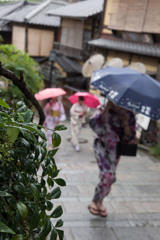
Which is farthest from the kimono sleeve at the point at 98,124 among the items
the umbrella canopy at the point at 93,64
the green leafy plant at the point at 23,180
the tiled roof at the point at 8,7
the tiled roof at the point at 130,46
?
the tiled roof at the point at 8,7

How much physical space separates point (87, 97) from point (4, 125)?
663cm

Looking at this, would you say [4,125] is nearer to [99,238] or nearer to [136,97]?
[136,97]

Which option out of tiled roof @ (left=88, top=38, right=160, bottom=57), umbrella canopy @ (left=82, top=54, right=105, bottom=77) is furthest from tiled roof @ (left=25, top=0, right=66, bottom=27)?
umbrella canopy @ (left=82, top=54, right=105, bottom=77)

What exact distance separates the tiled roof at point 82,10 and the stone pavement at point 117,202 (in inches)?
427

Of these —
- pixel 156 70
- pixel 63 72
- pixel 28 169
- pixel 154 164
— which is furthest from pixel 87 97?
pixel 63 72

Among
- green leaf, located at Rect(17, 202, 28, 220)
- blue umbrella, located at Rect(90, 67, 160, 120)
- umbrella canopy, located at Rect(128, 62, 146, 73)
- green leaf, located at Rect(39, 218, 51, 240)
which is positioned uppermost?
green leaf, located at Rect(17, 202, 28, 220)

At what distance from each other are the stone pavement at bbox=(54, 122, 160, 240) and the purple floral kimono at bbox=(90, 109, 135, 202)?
518 mm

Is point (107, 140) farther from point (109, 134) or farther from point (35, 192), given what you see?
point (35, 192)

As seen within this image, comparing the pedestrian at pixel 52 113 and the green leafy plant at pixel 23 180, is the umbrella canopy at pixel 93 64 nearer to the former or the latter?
the pedestrian at pixel 52 113

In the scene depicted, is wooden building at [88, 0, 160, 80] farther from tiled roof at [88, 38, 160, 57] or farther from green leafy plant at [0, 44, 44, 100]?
green leafy plant at [0, 44, 44, 100]

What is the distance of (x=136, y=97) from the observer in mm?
3795

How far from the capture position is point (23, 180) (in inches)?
50.2

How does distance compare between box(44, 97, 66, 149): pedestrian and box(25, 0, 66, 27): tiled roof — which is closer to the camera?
box(44, 97, 66, 149): pedestrian

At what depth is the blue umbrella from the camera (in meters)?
3.71
